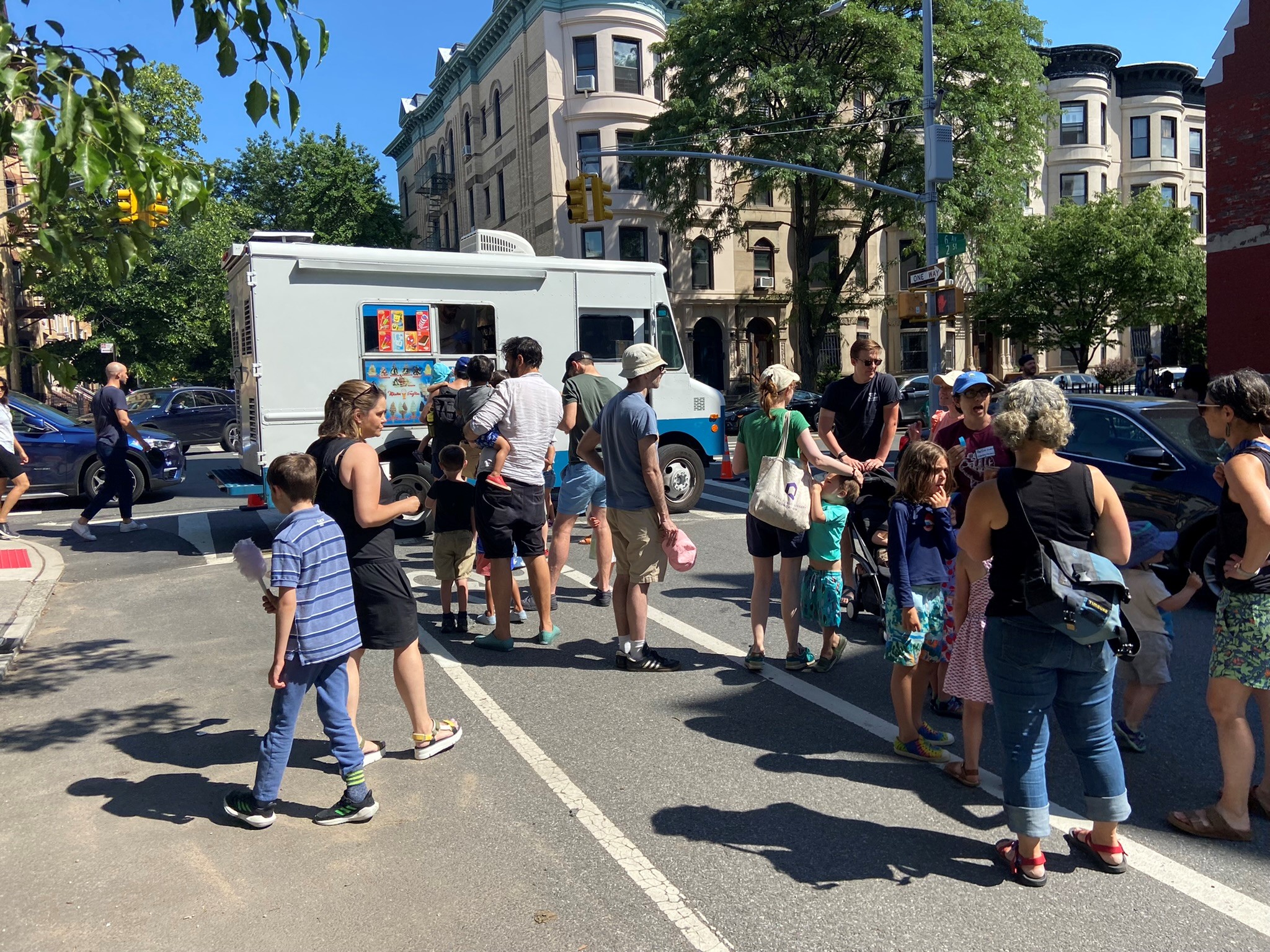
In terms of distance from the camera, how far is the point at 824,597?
555 centimetres

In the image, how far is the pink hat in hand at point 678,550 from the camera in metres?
5.61

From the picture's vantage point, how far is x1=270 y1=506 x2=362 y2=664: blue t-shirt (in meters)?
3.78

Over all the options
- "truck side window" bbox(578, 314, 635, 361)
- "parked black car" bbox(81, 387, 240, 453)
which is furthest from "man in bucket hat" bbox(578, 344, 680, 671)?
"parked black car" bbox(81, 387, 240, 453)

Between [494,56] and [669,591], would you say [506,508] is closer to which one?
[669,591]

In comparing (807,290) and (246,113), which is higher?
(807,290)

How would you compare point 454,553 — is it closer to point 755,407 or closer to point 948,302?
point 948,302

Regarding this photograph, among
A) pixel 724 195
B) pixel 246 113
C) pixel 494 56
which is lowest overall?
pixel 246 113

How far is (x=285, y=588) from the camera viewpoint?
376 centimetres

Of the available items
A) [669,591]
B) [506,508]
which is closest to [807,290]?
[669,591]

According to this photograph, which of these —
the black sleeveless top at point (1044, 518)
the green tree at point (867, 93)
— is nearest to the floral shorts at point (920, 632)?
the black sleeveless top at point (1044, 518)

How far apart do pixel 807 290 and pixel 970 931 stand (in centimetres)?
2724

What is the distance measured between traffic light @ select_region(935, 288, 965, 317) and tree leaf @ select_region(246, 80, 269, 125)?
13565mm

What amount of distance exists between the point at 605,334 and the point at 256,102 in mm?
7523

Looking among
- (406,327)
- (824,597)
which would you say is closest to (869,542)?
(824,597)
